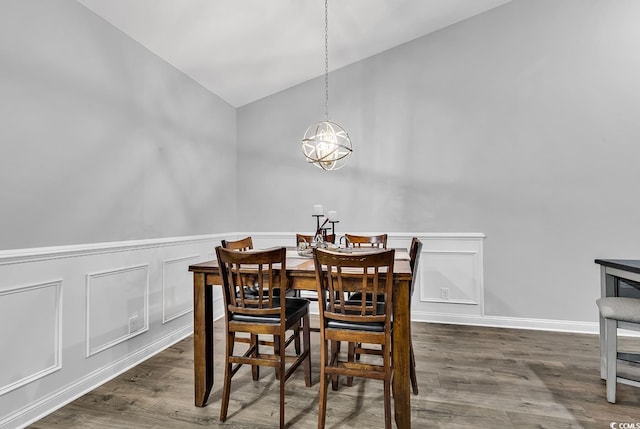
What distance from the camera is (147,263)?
113 inches

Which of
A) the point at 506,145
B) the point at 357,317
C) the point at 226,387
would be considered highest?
the point at 506,145

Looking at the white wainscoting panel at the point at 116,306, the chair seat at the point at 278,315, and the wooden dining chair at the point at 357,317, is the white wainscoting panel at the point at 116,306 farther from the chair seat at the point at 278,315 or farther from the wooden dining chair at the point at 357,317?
the wooden dining chair at the point at 357,317

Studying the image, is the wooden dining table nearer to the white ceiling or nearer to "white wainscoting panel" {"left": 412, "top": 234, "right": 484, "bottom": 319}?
"white wainscoting panel" {"left": 412, "top": 234, "right": 484, "bottom": 319}

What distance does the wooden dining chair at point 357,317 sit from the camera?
5.67ft

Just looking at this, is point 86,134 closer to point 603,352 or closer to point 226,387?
point 226,387

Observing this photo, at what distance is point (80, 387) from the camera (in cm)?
225

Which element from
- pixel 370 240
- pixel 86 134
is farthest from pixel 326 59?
pixel 86 134

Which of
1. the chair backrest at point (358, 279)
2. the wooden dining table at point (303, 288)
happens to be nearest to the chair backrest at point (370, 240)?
the wooden dining table at point (303, 288)

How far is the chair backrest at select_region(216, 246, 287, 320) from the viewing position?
73.0 inches

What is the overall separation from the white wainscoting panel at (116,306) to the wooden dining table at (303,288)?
32.2 inches

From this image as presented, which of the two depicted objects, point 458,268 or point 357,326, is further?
point 458,268

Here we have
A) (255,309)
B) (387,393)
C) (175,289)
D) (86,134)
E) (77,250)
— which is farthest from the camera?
(175,289)

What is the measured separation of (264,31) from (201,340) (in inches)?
104

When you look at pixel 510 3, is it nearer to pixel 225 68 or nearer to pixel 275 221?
pixel 225 68
